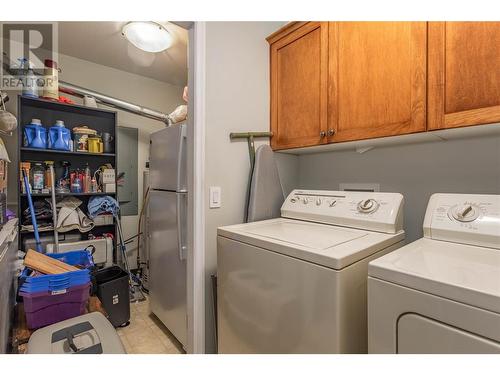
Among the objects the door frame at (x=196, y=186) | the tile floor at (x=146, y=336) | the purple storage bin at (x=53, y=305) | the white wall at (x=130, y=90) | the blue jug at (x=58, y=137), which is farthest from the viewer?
the white wall at (x=130, y=90)

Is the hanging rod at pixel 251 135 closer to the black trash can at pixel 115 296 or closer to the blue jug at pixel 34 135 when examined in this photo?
the black trash can at pixel 115 296

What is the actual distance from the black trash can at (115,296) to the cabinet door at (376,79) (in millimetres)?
2139

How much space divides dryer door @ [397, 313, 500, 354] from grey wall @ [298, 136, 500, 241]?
849 millimetres

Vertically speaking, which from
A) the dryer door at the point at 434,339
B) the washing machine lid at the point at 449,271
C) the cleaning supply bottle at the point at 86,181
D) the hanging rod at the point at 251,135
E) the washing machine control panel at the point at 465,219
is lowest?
the dryer door at the point at 434,339

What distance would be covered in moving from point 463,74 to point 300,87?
0.79 m

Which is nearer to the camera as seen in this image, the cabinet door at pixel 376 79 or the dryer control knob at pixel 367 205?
the cabinet door at pixel 376 79

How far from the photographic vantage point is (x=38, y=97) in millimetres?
2430

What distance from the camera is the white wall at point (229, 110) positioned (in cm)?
147

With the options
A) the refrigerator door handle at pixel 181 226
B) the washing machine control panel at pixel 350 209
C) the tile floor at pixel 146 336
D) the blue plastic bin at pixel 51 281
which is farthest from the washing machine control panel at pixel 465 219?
the blue plastic bin at pixel 51 281

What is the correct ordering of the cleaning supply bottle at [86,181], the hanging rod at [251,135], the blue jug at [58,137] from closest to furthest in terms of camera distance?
the hanging rod at [251,135] < the blue jug at [58,137] < the cleaning supply bottle at [86,181]
